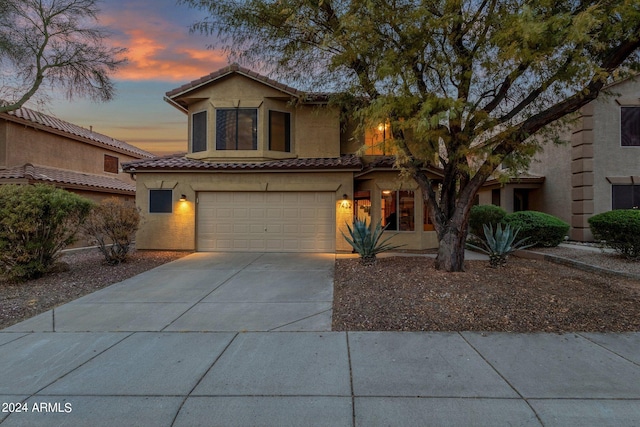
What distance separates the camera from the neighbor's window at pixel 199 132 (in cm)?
1257

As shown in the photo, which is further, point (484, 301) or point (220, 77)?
point (220, 77)

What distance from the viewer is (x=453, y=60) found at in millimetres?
6926

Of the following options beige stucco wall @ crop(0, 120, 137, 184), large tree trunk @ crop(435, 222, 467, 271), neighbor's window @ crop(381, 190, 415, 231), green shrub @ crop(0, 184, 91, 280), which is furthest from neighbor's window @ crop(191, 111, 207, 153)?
large tree trunk @ crop(435, 222, 467, 271)

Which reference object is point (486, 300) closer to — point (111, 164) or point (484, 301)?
point (484, 301)

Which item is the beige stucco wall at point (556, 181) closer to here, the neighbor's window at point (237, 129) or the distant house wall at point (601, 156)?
the distant house wall at point (601, 156)

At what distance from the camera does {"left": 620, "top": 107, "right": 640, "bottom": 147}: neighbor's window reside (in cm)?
1238

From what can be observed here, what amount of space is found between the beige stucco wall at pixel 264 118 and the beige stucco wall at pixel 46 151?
25.9 feet

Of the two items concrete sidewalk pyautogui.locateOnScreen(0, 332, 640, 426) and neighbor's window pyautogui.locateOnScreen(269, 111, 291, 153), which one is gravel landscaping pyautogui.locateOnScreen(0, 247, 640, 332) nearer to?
concrete sidewalk pyautogui.locateOnScreen(0, 332, 640, 426)

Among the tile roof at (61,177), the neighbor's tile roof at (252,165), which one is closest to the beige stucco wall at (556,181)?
the neighbor's tile roof at (252,165)

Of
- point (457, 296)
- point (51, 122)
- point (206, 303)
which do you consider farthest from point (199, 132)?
point (457, 296)

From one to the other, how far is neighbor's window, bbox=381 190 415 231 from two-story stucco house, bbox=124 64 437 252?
38mm

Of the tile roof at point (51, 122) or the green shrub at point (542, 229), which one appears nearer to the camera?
the green shrub at point (542, 229)

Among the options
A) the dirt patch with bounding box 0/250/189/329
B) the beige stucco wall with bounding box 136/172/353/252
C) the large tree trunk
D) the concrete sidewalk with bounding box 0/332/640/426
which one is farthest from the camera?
the beige stucco wall with bounding box 136/172/353/252

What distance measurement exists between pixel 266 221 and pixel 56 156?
38.4 ft
